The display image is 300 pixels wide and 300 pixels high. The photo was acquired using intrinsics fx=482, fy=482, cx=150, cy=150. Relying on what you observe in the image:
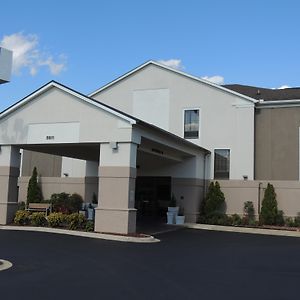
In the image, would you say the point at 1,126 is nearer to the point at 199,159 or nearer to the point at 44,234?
the point at 44,234

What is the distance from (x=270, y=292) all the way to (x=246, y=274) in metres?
2.02

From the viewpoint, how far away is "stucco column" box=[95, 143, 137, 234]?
61.8ft

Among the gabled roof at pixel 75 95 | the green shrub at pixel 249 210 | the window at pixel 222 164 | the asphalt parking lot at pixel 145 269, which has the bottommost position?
the asphalt parking lot at pixel 145 269

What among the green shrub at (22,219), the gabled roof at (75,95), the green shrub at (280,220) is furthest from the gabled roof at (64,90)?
the green shrub at (280,220)

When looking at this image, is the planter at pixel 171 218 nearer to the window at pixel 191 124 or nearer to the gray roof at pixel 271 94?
the window at pixel 191 124

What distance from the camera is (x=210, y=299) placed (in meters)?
8.30

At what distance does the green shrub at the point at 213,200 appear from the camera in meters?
26.7

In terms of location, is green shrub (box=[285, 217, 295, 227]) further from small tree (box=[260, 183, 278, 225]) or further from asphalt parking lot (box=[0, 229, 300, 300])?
asphalt parking lot (box=[0, 229, 300, 300])

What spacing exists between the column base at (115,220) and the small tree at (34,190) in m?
12.7

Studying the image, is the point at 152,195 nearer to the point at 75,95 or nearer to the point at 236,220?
the point at 236,220

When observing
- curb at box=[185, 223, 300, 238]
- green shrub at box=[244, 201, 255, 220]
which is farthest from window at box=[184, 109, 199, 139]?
curb at box=[185, 223, 300, 238]

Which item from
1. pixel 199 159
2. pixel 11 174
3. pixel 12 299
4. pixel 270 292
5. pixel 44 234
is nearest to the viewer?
pixel 12 299

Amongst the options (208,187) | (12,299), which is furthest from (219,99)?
(12,299)

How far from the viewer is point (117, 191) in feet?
62.9
